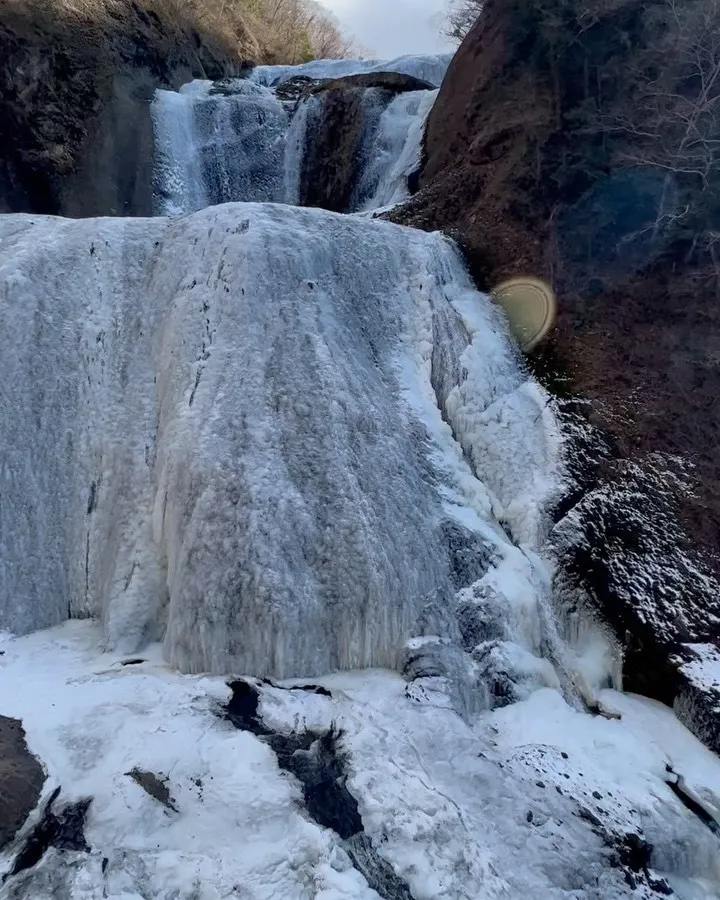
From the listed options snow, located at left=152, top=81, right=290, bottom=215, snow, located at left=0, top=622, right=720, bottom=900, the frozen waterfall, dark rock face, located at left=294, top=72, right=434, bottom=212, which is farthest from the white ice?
snow, located at left=0, top=622, right=720, bottom=900

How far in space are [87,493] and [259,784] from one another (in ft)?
13.6

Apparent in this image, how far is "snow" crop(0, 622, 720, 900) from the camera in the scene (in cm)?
461

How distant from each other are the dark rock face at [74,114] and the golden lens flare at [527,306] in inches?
405

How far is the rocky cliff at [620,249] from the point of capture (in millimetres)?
7727

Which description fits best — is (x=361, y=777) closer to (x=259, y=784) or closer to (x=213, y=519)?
(x=259, y=784)

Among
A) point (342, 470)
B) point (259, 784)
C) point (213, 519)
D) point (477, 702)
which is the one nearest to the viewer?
point (259, 784)

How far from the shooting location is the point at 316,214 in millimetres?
9656

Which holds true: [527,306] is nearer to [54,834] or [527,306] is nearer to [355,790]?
[355,790]

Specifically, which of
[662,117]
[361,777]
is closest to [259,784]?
[361,777]

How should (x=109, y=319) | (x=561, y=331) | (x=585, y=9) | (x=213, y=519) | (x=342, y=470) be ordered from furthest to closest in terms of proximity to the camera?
(x=585, y=9), (x=561, y=331), (x=109, y=319), (x=342, y=470), (x=213, y=519)

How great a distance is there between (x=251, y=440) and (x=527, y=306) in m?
5.42

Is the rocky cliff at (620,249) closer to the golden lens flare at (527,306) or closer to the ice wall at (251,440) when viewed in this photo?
the golden lens flare at (527,306)

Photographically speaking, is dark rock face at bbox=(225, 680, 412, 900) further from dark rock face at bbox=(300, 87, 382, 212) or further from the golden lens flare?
dark rock face at bbox=(300, 87, 382, 212)

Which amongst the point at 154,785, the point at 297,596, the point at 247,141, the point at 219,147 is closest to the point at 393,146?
the point at 247,141
